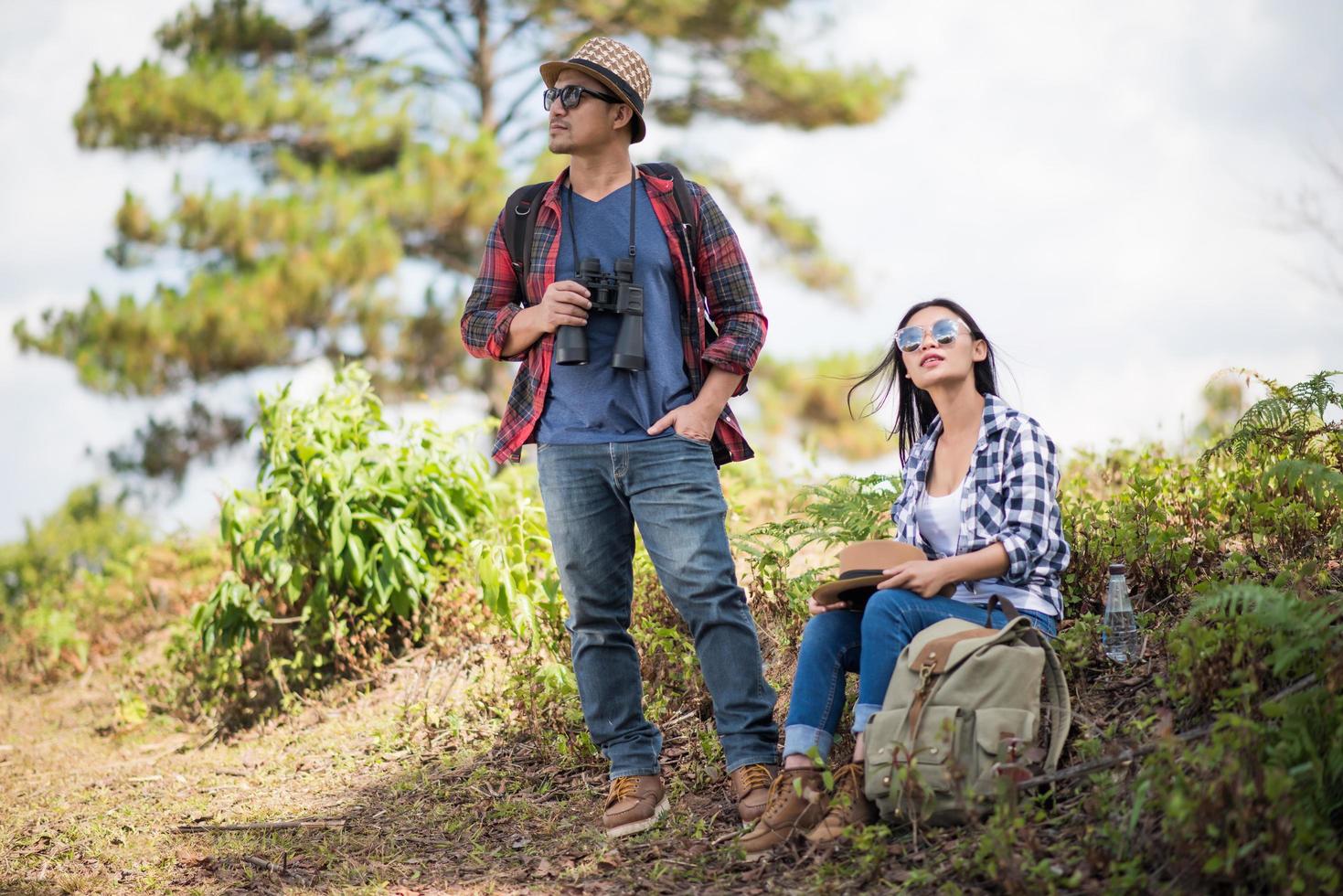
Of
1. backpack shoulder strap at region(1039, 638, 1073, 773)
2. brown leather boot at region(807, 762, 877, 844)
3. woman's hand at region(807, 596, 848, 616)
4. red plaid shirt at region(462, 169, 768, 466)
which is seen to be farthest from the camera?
red plaid shirt at region(462, 169, 768, 466)

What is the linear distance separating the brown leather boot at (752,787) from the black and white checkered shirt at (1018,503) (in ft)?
2.86

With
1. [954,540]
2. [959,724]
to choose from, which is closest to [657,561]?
[954,540]

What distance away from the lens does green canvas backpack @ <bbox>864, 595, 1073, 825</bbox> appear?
10.6 feet

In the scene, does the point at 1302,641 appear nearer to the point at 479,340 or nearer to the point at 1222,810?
the point at 1222,810

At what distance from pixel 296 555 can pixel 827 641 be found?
366cm

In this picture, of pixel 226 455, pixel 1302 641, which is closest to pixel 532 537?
pixel 1302 641

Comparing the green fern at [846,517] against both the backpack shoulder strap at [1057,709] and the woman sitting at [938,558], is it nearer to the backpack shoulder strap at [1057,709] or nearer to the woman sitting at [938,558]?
the woman sitting at [938,558]

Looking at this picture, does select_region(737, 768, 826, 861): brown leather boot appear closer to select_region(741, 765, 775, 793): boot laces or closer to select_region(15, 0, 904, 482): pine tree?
select_region(741, 765, 775, 793): boot laces

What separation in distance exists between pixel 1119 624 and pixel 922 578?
0.95m

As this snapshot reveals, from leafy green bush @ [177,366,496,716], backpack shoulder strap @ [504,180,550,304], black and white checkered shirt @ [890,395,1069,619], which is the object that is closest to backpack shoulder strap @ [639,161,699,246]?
backpack shoulder strap @ [504,180,550,304]

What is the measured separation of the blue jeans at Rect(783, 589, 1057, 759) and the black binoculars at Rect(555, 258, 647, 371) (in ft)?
3.29

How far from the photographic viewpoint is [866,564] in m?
3.62

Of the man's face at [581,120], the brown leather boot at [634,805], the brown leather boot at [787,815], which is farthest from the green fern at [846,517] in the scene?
the man's face at [581,120]

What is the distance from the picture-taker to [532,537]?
6.36 metres
